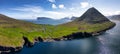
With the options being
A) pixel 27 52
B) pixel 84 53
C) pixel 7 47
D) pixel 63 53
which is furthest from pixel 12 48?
pixel 84 53

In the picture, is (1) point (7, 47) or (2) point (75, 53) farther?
(1) point (7, 47)

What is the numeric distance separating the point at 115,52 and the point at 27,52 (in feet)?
298

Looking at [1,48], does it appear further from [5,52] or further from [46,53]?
[46,53]

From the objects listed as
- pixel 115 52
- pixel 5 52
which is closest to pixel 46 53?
pixel 5 52

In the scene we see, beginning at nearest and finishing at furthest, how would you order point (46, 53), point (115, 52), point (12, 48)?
point (115, 52) → point (46, 53) → point (12, 48)

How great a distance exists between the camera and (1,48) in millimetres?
192250

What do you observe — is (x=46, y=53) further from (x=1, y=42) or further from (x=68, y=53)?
(x=1, y=42)

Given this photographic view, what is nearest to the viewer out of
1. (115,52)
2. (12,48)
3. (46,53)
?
(115,52)

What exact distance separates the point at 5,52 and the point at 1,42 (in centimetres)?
1693

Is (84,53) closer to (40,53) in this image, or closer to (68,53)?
(68,53)

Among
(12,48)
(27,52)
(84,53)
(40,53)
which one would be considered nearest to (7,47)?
(12,48)

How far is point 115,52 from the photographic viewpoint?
174125 mm

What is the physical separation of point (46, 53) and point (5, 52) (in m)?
43.4

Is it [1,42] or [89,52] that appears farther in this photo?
[1,42]
